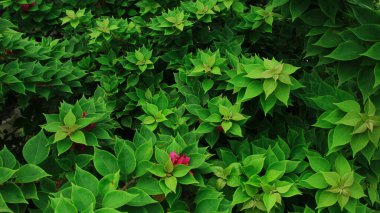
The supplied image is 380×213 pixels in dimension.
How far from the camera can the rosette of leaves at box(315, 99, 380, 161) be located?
1613 millimetres

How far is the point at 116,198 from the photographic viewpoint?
4.33 ft

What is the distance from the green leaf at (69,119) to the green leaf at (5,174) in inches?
13.6

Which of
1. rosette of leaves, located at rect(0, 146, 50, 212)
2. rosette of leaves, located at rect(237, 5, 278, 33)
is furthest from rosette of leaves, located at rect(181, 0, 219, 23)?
rosette of leaves, located at rect(0, 146, 50, 212)

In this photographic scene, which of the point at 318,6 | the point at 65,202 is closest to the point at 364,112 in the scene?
the point at 318,6

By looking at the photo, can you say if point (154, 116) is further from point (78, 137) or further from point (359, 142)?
point (359, 142)

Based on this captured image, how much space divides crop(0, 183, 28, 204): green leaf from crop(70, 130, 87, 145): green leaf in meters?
0.30

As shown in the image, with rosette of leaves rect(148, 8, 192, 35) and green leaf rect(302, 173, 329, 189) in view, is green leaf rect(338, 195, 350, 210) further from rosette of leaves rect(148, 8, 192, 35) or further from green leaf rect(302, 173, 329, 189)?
rosette of leaves rect(148, 8, 192, 35)

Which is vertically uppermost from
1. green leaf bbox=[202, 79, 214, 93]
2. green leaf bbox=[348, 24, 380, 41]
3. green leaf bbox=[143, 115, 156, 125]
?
green leaf bbox=[348, 24, 380, 41]

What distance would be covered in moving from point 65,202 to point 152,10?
2.35 metres

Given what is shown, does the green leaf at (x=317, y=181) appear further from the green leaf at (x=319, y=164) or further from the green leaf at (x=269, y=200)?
the green leaf at (x=269, y=200)

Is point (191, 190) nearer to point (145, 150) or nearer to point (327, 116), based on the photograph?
point (145, 150)

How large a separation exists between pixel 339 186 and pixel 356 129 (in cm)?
26

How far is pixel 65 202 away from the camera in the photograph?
1.22 meters

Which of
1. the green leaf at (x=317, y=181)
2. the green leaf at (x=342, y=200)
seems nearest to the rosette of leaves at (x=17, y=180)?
the green leaf at (x=317, y=181)
